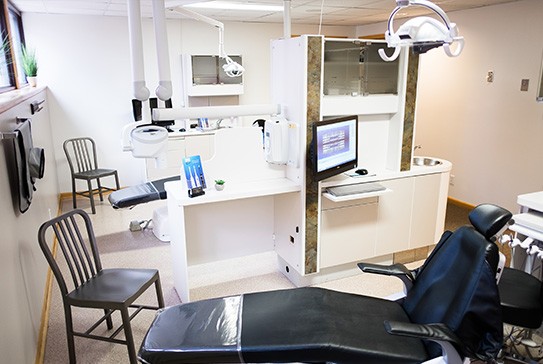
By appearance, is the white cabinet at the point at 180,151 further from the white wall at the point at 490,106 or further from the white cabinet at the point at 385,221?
the white wall at the point at 490,106

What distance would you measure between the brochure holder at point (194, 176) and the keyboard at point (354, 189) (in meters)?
0.98

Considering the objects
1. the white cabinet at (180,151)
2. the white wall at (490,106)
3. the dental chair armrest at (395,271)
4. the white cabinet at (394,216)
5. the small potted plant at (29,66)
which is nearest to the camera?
the dental chair armrest at (395,271)

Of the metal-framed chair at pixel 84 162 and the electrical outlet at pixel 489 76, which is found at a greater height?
the electrical outlet at pixel 489 76

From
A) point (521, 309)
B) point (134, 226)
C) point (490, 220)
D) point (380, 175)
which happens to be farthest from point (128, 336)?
point (134, 226)

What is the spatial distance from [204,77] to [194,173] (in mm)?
3321

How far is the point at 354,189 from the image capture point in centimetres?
318

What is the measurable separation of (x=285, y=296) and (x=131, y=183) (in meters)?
4.42

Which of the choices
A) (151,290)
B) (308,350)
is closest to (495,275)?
(308,350)

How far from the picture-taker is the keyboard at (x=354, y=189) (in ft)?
10.2

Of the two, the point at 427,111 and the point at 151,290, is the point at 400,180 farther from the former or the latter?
the point at 427,111

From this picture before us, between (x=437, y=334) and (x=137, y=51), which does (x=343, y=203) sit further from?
(x=137, y=51)

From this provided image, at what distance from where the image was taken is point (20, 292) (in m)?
2.19

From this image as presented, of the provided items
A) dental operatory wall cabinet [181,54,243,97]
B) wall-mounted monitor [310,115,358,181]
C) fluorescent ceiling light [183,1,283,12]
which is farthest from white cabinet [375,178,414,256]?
dental operatory wall cabinet [181,54,243,97]

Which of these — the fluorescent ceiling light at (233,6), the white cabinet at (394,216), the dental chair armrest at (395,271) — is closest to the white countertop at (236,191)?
the white cabinet at (394,216)
